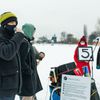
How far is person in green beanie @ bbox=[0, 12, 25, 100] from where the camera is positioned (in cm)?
389

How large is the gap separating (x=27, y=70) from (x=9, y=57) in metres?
0.71

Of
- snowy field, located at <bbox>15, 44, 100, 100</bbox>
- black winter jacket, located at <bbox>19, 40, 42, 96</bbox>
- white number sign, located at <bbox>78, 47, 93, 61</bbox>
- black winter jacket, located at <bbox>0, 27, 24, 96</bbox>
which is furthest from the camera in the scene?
snowy field, located at <bbox>15, 44, 100, 100</bbox>

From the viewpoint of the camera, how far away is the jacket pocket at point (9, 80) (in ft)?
12.9

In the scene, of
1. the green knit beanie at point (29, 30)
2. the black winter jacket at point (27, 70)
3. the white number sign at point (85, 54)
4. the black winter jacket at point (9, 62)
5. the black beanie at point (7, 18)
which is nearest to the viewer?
the black winter jacket at point (9, 62)

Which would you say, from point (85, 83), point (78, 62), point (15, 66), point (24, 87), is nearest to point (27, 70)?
point (24, 87)

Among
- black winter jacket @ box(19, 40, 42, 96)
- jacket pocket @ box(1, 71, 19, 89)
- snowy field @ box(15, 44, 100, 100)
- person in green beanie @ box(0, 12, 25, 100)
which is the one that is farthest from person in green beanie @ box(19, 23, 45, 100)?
snowy field @ box(15, 44, 100, 100)

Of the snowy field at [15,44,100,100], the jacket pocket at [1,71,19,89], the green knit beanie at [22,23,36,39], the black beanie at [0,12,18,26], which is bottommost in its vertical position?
the snowy field at [15,44,100,100]

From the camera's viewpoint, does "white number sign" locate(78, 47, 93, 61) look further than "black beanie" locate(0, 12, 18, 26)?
Yes

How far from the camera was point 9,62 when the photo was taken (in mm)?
3973

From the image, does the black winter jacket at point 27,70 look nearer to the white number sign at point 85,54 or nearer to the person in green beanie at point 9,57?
the person in green beanie at point 9,57

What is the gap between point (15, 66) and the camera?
4.03 m

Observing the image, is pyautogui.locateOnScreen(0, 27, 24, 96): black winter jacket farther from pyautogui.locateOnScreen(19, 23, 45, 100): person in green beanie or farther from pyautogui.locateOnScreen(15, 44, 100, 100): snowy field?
pyautogui.locateOnScreen(15, 44, 100, 100): snowy field

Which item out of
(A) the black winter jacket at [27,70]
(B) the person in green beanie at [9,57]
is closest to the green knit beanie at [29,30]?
(A) the black winter jacket at [27,70]

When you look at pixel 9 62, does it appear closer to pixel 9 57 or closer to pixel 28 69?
pixel 9 57
